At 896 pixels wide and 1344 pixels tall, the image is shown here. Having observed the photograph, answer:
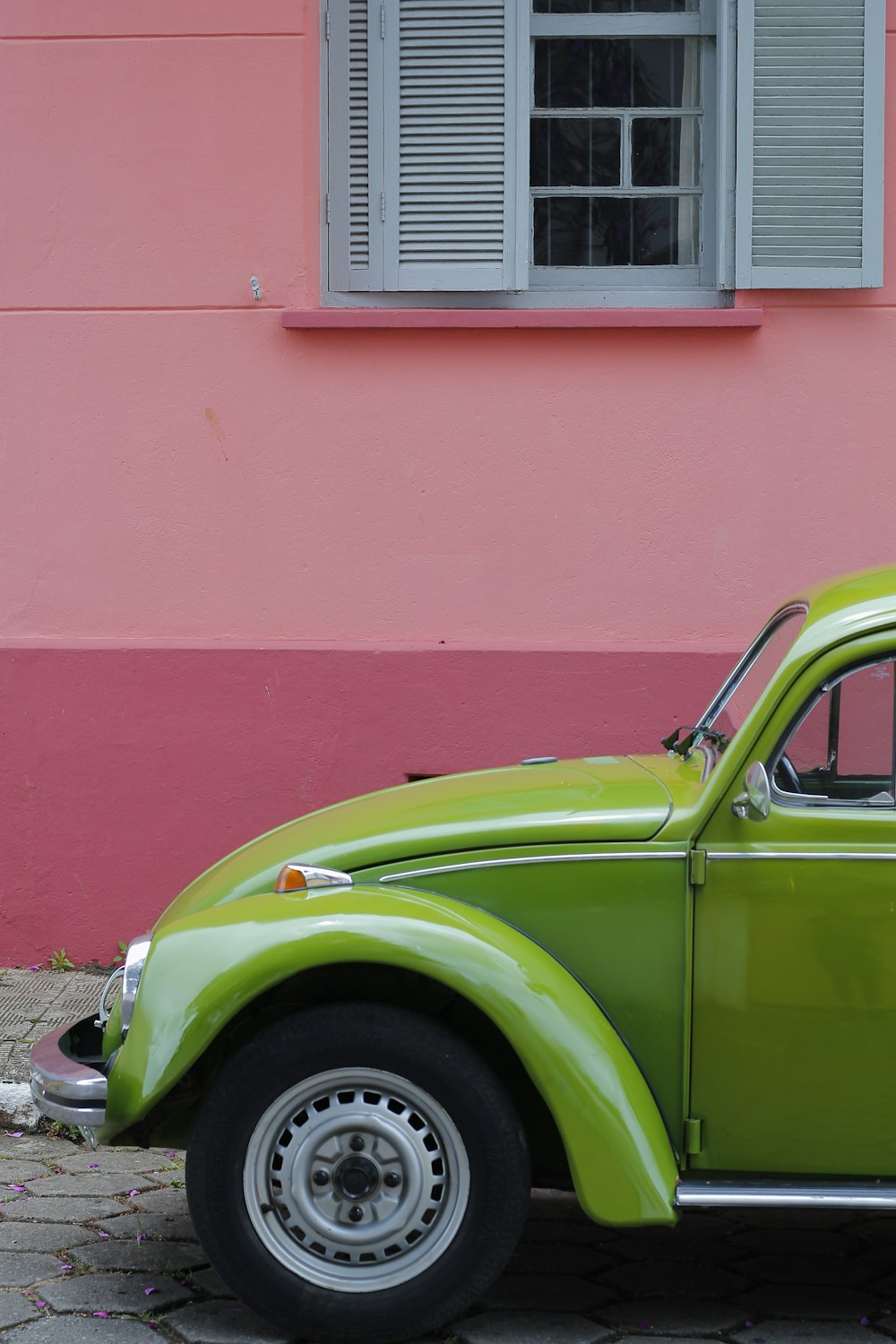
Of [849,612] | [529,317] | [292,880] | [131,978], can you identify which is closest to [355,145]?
[529,317]

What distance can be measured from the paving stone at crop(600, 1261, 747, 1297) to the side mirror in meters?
1.22

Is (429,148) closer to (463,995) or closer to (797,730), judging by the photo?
(797,730)

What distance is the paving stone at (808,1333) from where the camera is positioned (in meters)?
3.27

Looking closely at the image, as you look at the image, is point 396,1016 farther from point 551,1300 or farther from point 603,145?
point 603,145

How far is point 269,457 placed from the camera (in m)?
6.16

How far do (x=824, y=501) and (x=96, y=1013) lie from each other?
3.71 metres

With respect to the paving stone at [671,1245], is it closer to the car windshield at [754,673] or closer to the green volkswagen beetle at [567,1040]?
the green volkswagen beetle at [567,1040]

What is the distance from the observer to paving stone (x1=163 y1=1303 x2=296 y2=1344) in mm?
3246

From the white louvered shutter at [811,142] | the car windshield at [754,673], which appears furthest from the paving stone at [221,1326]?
the white louvered shutter at [811,142]

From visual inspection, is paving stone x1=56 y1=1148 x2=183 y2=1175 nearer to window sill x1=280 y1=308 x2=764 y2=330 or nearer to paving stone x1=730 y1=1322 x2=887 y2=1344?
paving stone x1=730 y1=1322 x2=887 y2=1344

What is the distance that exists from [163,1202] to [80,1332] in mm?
919

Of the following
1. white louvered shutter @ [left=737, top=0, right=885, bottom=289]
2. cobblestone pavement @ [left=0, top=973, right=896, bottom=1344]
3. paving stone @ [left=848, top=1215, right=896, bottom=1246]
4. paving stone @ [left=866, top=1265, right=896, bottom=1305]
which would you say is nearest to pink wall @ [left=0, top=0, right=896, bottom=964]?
white louvered shutter @ [left=737, top=0, right=885, bottom=289]

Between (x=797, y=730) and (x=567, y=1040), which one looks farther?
(x=797, y=730)

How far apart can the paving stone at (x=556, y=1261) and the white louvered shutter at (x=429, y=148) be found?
12.7ft
